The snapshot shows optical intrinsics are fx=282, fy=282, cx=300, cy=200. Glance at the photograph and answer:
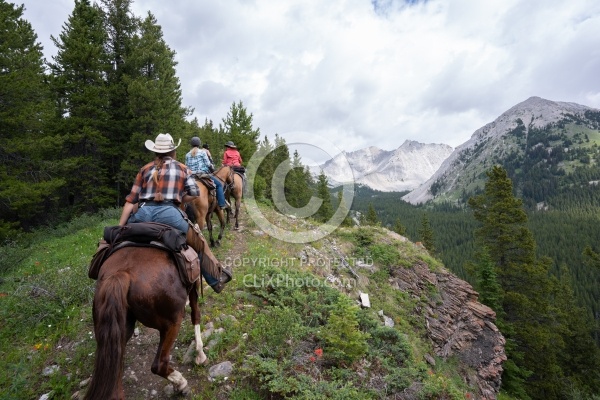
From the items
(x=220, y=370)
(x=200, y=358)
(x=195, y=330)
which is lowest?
(x=220, y=370)

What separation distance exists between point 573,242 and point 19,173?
170508 mm

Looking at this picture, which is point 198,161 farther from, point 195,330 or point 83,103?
point 83,103

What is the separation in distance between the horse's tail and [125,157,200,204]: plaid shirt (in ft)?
5.90

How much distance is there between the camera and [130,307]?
3535 millimetres

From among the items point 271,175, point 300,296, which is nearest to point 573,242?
point 271,175

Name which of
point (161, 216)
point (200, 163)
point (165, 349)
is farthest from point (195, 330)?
point (200, 163)

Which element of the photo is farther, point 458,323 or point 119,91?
point 119,91

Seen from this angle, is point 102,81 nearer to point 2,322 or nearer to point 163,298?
point 2,322

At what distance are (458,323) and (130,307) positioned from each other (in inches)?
591

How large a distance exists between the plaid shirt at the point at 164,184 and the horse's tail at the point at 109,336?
180cm

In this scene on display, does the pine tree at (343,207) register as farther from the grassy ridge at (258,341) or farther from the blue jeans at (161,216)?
the blue jeans at (161,216)

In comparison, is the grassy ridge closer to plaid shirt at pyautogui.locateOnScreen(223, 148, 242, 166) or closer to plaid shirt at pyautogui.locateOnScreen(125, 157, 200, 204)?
plaid shirt at pyautogui.locateOnScreen(125, 157, 200, 204)

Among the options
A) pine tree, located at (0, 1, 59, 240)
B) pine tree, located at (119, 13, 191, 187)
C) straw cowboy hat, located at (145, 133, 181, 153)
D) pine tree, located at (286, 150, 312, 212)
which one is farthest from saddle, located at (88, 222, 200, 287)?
pine tree, located at (286, 150, 312, 212)

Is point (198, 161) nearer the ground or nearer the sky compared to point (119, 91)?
nearer the ground
